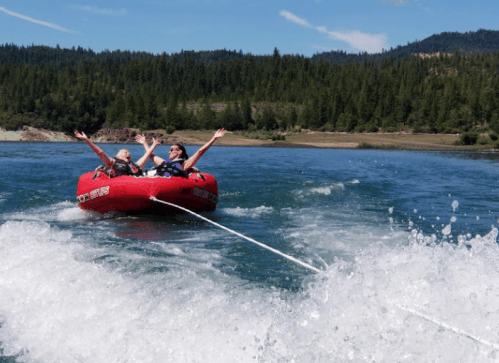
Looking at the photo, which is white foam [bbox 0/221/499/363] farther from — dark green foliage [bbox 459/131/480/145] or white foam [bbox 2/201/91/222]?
dark green foliage [bbox 459/131/480/145]

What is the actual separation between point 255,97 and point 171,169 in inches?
5060

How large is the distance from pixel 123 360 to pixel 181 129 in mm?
109350

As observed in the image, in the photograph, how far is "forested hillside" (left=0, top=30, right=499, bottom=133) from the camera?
106000mm

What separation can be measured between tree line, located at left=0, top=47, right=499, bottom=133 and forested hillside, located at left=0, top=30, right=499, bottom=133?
0.73 ft

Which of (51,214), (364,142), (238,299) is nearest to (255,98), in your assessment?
(364,142)

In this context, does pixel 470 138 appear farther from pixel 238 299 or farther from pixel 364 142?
pixel 238 299

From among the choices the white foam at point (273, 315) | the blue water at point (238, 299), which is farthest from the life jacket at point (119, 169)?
the white foam at point (273, 315)

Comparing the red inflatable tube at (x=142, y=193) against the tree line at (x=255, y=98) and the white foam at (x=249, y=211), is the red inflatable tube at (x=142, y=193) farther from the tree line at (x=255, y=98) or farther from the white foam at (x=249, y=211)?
the tree line at (x=255, y=98)

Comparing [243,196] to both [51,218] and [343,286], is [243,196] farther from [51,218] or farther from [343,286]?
[343,286]

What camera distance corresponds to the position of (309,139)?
8056 centimetres

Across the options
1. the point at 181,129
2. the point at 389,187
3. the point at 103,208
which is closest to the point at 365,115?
the point at 181,129

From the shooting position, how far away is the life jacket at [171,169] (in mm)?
9984

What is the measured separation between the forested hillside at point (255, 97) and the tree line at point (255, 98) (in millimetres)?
223

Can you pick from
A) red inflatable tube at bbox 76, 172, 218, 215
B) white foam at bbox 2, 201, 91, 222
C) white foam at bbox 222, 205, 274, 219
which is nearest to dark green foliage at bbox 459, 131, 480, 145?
white foam at bbox 222, 205, 274, 219
